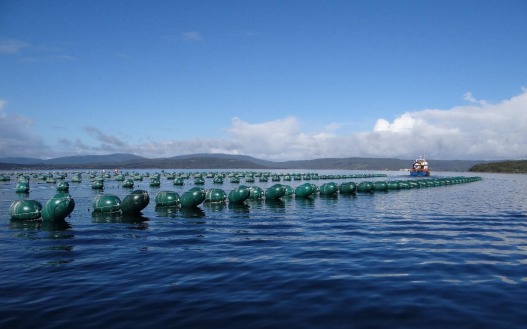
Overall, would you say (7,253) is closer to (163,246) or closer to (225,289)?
(163,246)

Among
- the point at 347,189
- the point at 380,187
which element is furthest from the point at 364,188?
the point at 380,187

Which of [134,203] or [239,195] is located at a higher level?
[239,195]

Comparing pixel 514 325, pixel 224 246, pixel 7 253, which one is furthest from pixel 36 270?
pixel 514 325

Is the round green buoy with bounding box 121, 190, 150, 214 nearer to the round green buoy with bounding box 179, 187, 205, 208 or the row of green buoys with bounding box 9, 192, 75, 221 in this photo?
the round green buoy with bounding box 179, 187, 205, 208

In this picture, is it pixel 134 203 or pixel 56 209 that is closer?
pixel 56 209

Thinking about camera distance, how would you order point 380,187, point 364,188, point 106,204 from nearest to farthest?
1. point 106,204
2. point 364,188
3. point 380,187

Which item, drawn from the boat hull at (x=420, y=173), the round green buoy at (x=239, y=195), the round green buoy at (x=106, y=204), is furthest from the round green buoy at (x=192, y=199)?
the boat hull at (x=420, y=173)

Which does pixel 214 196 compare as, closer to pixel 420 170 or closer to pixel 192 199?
pixel 192 199

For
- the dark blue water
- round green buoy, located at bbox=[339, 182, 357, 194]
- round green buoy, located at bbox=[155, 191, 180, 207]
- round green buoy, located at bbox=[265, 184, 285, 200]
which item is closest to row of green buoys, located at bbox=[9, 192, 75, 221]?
the dark blue water

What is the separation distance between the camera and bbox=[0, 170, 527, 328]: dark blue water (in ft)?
39.7

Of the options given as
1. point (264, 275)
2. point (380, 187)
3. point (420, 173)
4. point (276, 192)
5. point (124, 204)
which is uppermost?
point (420, 173)

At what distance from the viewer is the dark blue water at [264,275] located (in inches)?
476

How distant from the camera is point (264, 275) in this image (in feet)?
54.9

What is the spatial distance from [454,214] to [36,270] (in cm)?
3774
